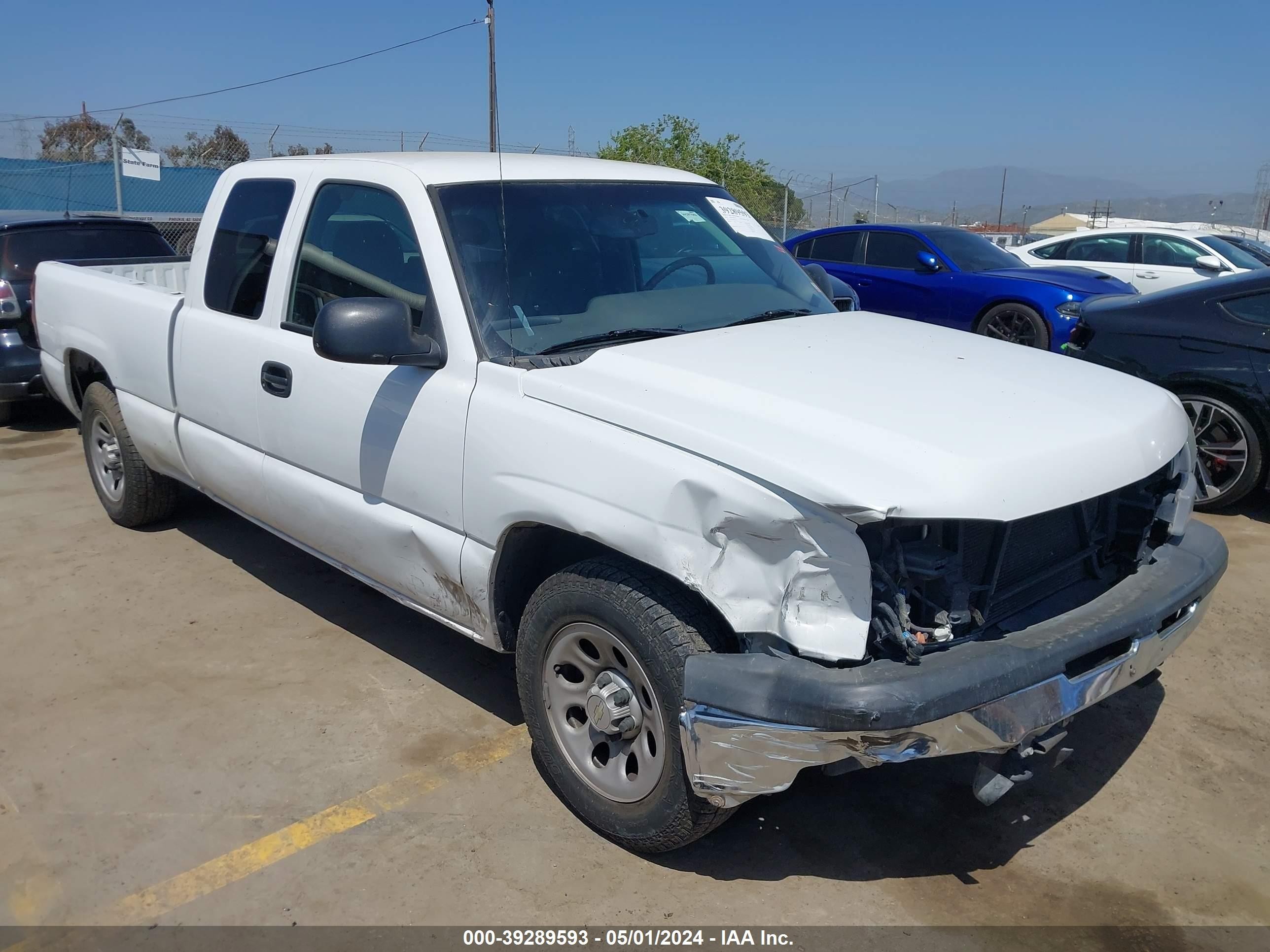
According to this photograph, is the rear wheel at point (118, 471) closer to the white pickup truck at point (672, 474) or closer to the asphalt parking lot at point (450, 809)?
the asphalt parking lot at point (450, 809)

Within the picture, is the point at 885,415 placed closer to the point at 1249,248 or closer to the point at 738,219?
the point at 738,219

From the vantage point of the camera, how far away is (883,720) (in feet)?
7.77

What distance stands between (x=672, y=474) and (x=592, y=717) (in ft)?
2.59

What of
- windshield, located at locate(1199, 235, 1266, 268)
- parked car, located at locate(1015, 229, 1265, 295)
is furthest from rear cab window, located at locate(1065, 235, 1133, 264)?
windshield, located at locate(1199, 235, 1266, 268)

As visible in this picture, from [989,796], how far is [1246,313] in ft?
14.6

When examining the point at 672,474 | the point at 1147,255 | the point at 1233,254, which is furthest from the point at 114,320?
the point at 1233,254

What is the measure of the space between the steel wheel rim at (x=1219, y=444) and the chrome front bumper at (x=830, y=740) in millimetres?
3923

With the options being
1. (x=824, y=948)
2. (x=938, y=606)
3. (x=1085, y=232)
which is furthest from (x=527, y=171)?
(x=1085, y=232)

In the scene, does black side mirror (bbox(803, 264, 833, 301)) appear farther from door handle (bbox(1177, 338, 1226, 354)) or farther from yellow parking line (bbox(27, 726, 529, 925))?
door handle (bbox(1177, 338, 1226, 354))

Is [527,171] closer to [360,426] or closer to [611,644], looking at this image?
[360,426]

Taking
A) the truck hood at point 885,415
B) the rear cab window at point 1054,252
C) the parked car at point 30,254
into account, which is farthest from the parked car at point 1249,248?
the parked car at point 30,254

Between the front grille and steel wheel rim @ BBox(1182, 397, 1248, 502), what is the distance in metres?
3.14

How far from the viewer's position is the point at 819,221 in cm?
3058

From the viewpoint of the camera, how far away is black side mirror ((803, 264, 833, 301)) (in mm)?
4597
